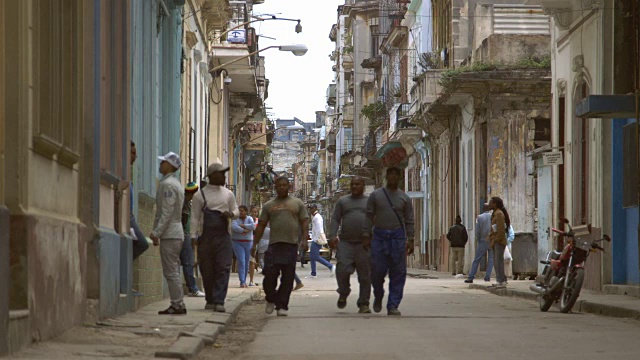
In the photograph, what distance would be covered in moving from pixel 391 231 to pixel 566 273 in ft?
7.26

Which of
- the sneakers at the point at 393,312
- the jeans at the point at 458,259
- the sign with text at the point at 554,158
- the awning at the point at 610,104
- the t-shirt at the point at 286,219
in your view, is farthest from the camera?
the jeans at the point at 458,259

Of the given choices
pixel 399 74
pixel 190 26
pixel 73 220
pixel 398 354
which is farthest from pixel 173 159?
pixel 399 74

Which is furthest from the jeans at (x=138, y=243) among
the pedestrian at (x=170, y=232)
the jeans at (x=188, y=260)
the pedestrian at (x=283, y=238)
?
the jeans at (x=188, y=260)

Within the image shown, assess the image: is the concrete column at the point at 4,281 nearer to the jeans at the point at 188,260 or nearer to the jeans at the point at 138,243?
the jeans at the point at 138,243

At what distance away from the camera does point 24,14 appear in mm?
9547

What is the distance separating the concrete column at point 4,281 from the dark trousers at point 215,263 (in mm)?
7011

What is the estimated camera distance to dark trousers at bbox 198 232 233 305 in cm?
1612

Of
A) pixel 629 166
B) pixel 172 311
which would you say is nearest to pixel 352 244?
pixel 172 311

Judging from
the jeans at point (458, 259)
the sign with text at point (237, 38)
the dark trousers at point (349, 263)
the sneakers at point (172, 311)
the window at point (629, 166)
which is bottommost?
the jeans at point (458, 259)

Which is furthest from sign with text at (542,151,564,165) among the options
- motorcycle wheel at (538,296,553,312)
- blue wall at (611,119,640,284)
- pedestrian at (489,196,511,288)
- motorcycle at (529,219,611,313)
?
motorcycle wheel at (538,296,553,312)

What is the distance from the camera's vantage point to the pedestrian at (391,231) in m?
17.3

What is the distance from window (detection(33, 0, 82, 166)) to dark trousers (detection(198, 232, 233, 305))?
405cm

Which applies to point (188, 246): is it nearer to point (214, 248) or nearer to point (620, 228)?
point (214, 248)

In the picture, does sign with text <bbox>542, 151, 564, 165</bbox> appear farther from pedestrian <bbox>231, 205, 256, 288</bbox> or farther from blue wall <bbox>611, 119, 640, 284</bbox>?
pedestrian <bbox>231, 205, 256, 288</bbox>
